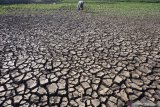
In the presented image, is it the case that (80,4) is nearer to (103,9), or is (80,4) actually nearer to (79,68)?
(103,9)

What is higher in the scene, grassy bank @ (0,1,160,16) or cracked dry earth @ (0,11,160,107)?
grassy bank @ (0,1,160,16)

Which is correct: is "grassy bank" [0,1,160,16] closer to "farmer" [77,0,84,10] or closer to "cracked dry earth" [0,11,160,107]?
"farmer" [77,0,84,10]

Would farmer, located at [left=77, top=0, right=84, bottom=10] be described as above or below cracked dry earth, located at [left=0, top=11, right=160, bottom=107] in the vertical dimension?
above

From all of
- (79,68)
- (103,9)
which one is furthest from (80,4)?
(79,68)

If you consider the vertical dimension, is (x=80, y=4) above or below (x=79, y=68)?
above

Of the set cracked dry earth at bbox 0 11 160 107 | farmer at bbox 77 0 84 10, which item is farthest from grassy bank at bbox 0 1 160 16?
cracked dry earth at bbox 0 11 160 107

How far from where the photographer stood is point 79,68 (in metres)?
5.61

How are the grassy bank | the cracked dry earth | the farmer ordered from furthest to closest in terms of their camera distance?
the farmer → the grassy bank → the cracked dry earth

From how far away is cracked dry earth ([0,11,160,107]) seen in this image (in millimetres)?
4293

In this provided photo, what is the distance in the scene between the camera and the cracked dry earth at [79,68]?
14.1ft

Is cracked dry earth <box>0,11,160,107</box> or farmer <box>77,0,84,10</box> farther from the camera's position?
farmer <box>77,0,84,10</box>

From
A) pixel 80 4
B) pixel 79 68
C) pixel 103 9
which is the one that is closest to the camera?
pixel 79 68

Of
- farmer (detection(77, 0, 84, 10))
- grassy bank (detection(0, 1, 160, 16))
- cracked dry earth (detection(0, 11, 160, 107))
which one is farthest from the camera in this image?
farmer (detection(77, 0, 84, 10))

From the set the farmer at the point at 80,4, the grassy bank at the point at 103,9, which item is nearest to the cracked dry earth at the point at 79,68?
the grassy bank at the point at 103,9
